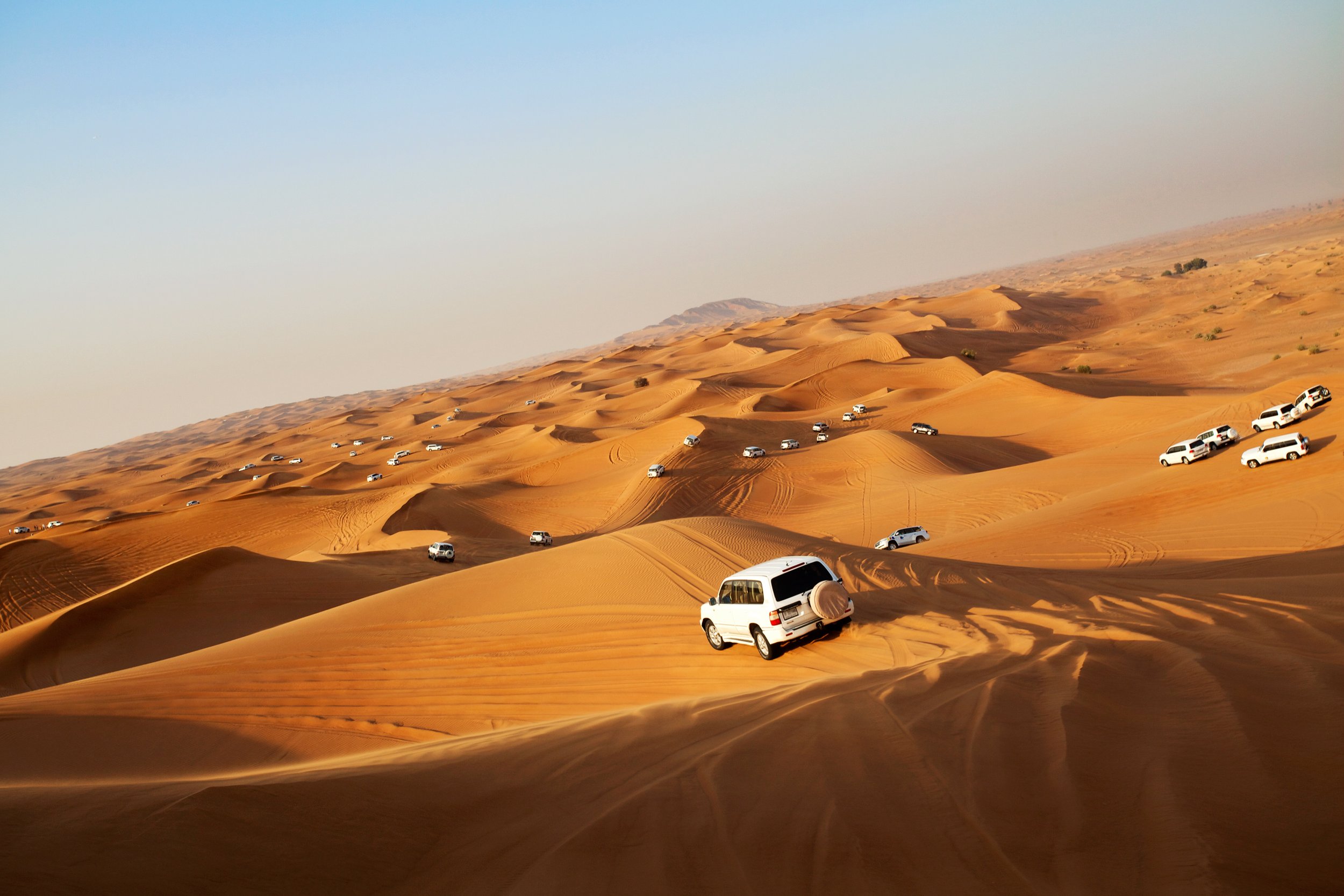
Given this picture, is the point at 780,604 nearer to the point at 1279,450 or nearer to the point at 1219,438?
the point at 1279,450

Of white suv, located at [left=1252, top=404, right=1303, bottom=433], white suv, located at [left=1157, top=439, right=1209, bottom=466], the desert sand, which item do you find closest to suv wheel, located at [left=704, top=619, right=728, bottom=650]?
the desert sand

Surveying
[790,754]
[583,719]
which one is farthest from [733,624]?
[790,754]

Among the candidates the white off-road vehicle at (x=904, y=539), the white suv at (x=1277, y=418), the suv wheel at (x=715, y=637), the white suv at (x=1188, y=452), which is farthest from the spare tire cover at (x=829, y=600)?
the white suv at (x=1277, y=418)

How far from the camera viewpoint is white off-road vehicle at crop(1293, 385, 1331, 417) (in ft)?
83.8

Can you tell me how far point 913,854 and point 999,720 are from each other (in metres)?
2.26

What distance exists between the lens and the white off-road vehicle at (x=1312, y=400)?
25547mm

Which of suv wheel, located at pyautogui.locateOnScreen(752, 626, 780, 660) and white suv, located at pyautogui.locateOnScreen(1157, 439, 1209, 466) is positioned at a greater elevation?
suv wheel, located at pyautogui.locateOnScreen(752, 626, 780, 660)

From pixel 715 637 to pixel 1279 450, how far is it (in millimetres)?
18327

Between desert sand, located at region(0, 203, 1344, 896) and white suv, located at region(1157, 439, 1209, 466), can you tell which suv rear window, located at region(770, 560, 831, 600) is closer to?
desert sand, located at region(0, 203, 1344, 896)

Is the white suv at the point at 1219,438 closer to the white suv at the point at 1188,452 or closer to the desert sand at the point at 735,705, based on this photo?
the white suv at the point at 1188,452

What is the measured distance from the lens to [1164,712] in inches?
269

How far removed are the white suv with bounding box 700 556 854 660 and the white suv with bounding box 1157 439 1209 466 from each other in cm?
1867

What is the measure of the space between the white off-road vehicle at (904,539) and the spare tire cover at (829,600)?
13.7m

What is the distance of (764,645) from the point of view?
37.2ft
